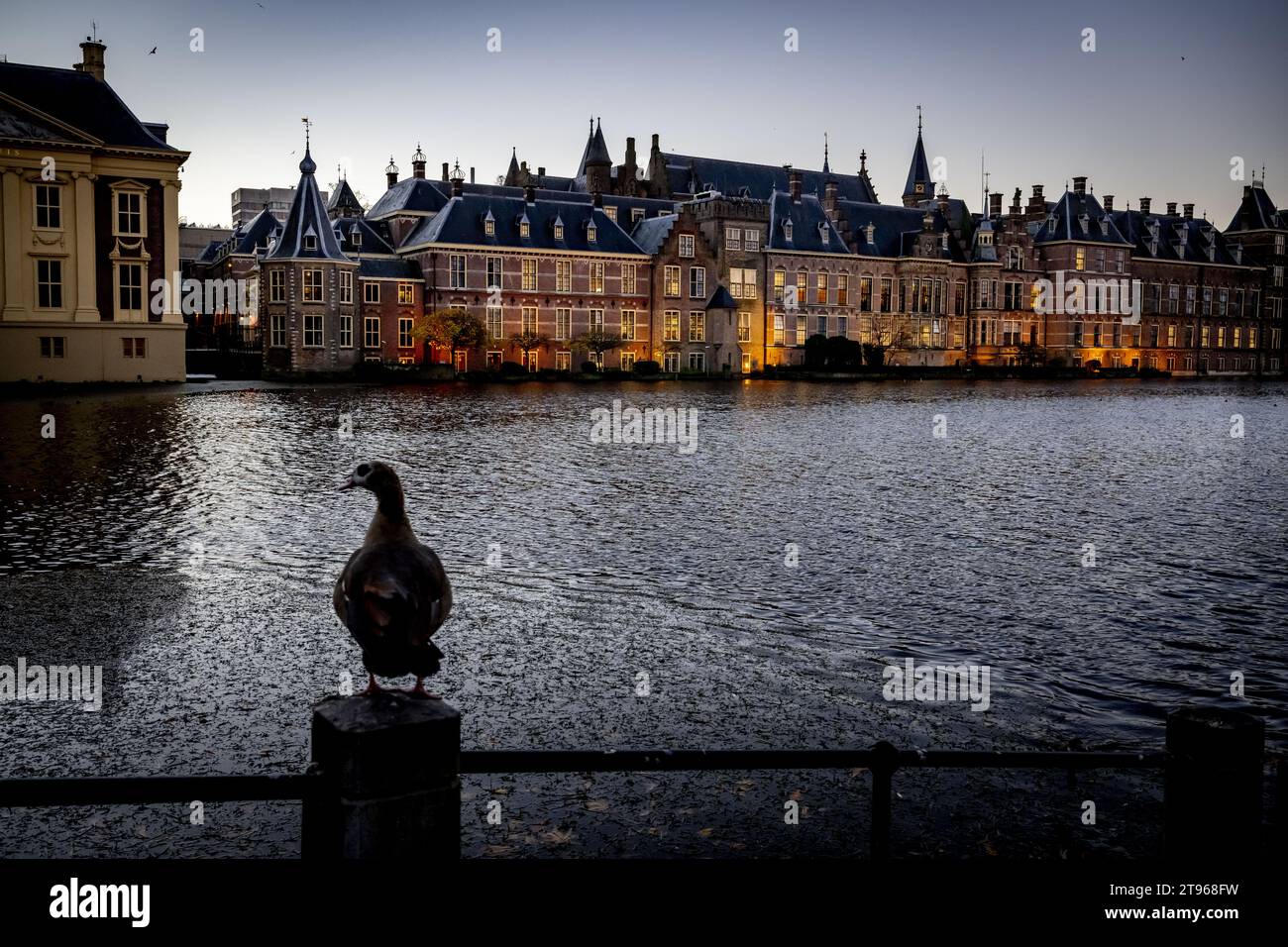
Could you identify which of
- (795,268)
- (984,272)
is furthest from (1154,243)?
(795,268)

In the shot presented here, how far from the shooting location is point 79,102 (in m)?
48.6

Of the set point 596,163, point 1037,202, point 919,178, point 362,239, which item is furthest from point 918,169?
point 362,239

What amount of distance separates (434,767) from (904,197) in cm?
10635

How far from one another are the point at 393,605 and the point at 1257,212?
4861 inches

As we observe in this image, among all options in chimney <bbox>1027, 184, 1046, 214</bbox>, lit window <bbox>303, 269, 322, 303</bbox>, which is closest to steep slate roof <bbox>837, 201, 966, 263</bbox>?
chimney <bbox>1027, 184, 1046, 214</bbox>

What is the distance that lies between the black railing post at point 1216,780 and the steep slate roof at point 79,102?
170ft

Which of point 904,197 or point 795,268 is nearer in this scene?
point 795,268

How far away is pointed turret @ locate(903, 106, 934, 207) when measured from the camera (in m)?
103

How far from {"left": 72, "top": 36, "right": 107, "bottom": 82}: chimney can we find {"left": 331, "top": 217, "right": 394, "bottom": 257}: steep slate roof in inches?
736

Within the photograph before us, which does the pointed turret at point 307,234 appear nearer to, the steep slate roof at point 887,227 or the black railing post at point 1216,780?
the steep slate roof at point 887,227

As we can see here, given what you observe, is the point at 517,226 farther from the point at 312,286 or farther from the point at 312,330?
the point at 312,330

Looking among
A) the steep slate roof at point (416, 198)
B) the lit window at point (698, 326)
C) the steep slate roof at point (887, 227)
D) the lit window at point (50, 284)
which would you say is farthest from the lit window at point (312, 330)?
the steep slate roof at point (887, 227)

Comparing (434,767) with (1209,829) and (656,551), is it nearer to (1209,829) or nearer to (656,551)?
(1209,829)
